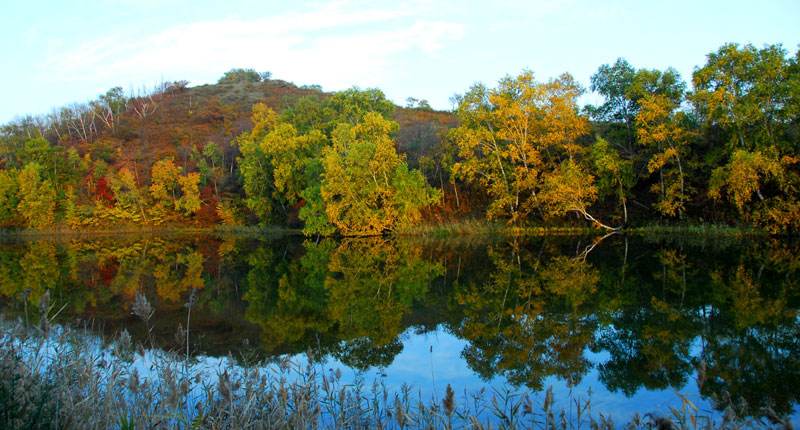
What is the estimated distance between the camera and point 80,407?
16.0ft

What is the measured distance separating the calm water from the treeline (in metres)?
6.81

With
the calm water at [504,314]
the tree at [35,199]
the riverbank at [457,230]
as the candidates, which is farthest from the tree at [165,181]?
the calm water at [504,314]

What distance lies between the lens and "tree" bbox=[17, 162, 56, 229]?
172 ft

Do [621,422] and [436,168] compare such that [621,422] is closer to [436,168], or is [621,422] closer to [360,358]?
[360,358]

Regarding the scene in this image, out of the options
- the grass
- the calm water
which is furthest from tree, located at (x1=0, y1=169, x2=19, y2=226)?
the grass

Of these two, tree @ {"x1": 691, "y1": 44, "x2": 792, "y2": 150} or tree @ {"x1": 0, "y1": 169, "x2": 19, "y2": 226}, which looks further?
tree @ {"x1": 0, "y1": 169, "x2": 19, "y2": 226}

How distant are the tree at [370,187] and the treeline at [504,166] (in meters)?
0.09

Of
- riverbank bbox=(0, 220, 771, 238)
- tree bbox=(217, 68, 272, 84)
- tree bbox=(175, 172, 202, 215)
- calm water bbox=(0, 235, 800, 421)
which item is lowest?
riverbank bbox=(0, 220, 771, 238)

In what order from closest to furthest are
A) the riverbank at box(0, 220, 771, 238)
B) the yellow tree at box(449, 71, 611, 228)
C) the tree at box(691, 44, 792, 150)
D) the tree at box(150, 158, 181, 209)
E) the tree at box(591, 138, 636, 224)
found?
the tree at box(691, 44, 792, 150)
the riverbank at box(0, 220, 771, 238)
the tree at box(591, 138, 636, 224)
the yellow tree at box(449, 71, 611, 228)
the tree at box(150, 158, 181, 209)

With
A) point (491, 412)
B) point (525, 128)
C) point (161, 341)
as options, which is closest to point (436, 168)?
point (525, 128)

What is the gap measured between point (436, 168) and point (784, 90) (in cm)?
2174

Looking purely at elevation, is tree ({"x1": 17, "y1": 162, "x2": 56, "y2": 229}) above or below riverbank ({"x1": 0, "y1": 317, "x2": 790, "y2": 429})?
below

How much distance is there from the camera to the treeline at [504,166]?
2734 cm

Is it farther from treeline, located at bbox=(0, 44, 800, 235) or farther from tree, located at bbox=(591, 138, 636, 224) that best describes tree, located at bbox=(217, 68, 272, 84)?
tree, located at bbox=(591, 138, 636, 224)
